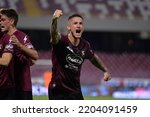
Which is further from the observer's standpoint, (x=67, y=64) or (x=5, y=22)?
(x=67, y=64)

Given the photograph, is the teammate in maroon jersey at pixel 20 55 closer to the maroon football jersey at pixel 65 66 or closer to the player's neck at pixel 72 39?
the maroon football jersey at pixel 65 66

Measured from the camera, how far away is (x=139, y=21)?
25688mm

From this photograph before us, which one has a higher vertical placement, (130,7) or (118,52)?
(130,7)

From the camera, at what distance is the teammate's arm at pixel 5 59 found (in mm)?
6715

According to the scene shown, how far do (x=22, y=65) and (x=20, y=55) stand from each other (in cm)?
16

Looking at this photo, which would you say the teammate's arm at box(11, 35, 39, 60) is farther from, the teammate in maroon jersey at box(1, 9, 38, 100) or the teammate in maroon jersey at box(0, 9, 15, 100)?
the teammate in maroon jersey at box(0, 9, 15, 100)

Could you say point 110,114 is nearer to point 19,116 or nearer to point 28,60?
point 19,116

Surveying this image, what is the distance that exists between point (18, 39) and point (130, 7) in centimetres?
1912

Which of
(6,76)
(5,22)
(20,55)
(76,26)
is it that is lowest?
(6,76)

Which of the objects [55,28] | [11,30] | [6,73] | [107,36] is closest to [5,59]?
[6,73]

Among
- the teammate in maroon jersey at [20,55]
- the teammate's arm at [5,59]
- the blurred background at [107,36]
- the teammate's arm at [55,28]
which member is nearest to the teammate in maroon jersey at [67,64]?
the teammate's arm at [55,28]

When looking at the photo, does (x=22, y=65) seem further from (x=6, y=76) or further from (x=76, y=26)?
(x=76, y=26)

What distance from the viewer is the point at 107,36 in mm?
27062

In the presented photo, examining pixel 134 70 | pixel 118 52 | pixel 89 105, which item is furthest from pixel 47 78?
pixel 89 105
